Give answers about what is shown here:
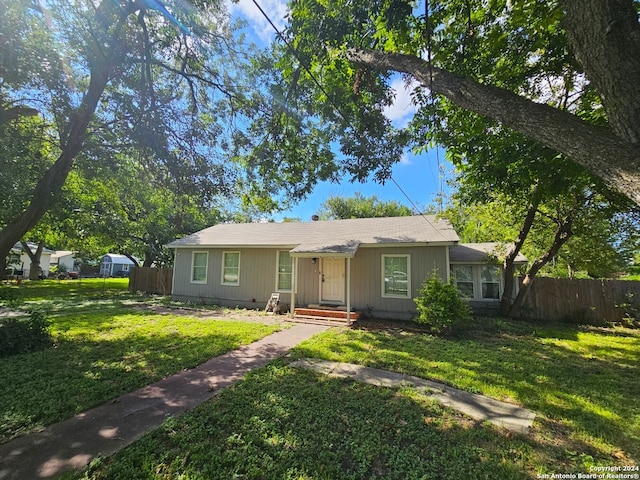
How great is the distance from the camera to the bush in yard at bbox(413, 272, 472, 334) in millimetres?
7547

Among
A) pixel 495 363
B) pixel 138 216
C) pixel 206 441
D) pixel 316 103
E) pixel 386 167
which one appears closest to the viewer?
pixel 206 441

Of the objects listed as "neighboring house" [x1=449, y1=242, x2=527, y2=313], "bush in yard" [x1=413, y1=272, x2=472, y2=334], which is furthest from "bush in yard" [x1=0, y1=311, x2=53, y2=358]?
"neighboring house" [x1=449, y1=242, x2=527, y2=313]

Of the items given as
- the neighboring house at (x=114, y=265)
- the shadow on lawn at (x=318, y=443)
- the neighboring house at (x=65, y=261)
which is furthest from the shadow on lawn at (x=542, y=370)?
the neighboring house at (x=65, y=261)

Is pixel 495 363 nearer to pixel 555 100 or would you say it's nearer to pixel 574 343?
pixel 574 343

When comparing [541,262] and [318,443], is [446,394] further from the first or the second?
[541,262]

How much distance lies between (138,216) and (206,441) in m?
20.9

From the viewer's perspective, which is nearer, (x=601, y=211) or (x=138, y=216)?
(x=601, y=211)

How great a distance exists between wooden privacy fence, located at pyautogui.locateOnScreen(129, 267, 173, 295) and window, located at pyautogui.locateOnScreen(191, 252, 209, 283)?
390 cm

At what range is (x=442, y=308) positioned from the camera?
7.55 metres

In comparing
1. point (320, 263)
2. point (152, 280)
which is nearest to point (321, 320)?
point (320, 263)

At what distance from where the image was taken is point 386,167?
23.6 ft

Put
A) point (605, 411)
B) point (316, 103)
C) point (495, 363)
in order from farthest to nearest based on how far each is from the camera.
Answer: point (316, 103) < point (495, 363) < point (605, 411)

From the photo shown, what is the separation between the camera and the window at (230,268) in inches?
482

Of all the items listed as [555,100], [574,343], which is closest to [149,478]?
[555,100]
